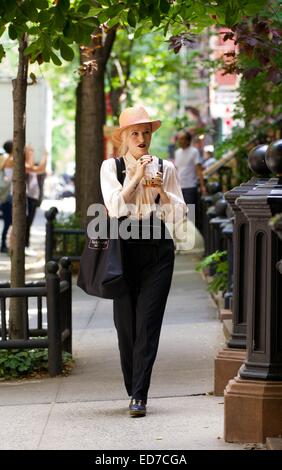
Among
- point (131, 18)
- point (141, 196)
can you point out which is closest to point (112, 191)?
point (141, 196)

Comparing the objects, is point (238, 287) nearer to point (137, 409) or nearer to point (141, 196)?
point (141, 196)

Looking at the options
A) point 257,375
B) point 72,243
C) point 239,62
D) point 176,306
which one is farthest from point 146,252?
point 72,243

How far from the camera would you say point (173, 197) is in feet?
25.8

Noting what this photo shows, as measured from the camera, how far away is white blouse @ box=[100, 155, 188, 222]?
7795 millimetres

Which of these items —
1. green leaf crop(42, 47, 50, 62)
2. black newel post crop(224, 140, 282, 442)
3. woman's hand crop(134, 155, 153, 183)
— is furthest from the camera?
green leaf crop(42, 47, 50, 62)

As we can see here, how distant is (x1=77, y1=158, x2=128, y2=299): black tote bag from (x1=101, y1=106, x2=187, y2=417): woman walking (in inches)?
Answer: 3.3

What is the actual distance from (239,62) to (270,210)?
4.97m

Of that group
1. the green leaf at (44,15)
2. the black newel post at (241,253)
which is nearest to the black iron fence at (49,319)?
the black newel post at (241,253)

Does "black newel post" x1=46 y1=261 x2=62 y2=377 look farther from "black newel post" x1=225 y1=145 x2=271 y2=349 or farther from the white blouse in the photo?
the white blouse

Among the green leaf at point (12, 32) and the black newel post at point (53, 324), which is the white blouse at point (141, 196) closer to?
the green leaf at point (12, 32)

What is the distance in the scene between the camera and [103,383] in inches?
362

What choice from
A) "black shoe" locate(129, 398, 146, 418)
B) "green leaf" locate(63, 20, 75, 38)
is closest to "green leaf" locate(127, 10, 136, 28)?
"green leaf" locate(63, 20, 75, 38)

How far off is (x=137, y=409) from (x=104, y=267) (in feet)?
2.95

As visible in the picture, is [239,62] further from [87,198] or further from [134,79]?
[134,79]
